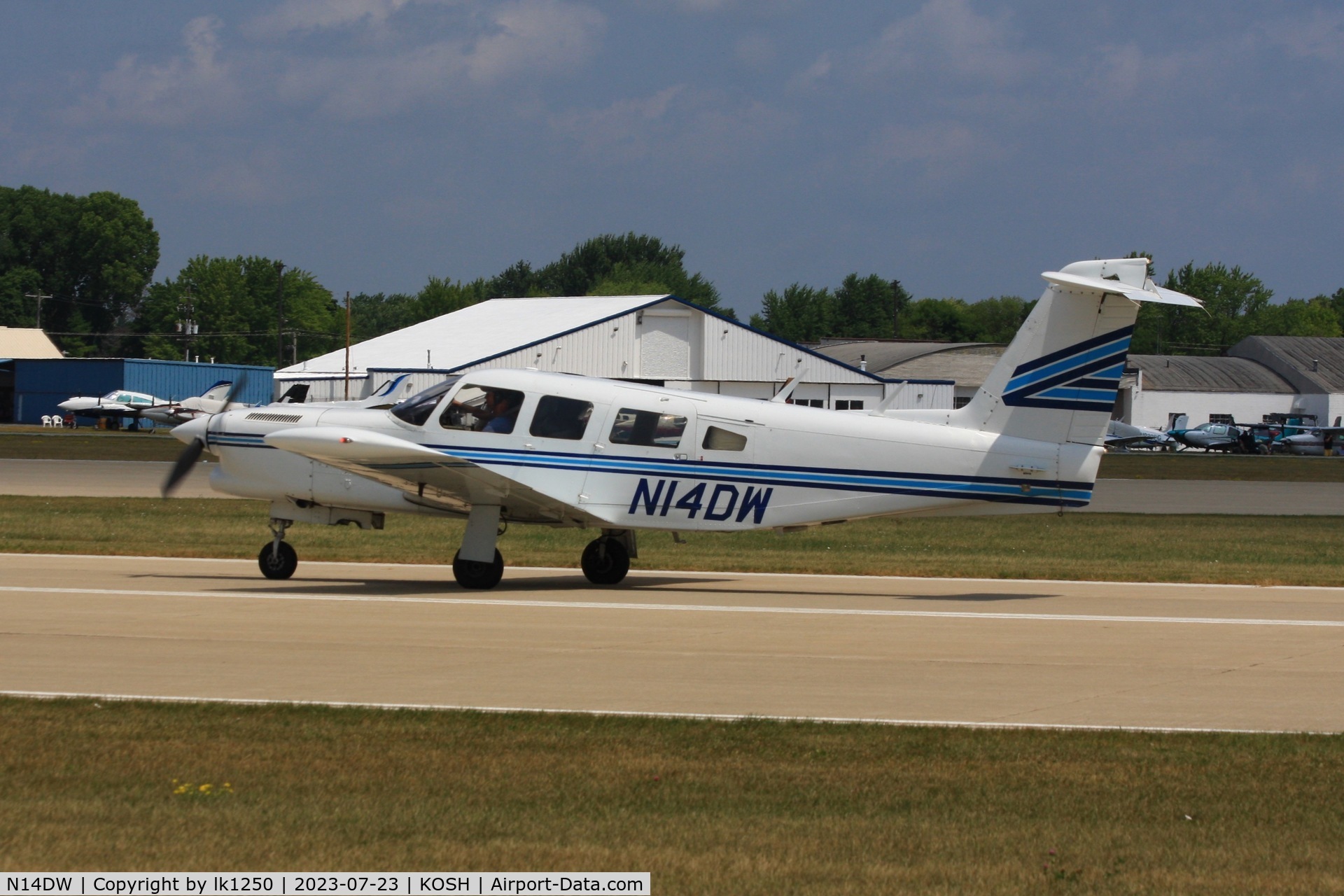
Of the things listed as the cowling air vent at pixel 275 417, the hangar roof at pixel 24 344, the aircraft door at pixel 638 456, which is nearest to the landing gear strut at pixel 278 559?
the cowling air vent at pixel 275 417

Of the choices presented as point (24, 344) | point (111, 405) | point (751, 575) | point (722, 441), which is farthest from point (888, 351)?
point (722, 441)

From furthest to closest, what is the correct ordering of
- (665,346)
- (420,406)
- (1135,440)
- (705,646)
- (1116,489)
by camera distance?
(1135,440) → (665,346) → (1116,489) → (420,406) → (705,646)

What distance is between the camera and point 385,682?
10883mm

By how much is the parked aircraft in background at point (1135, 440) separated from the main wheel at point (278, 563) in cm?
6199

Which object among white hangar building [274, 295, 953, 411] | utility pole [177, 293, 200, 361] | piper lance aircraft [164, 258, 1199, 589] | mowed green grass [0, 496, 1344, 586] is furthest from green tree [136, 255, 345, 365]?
piper lance aircraft [164, 258, 1199, 589]

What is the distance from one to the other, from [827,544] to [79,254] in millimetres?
152196

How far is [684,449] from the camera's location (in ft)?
54.6

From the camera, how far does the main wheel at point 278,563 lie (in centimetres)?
1797

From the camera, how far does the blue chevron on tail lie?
15.8 metres

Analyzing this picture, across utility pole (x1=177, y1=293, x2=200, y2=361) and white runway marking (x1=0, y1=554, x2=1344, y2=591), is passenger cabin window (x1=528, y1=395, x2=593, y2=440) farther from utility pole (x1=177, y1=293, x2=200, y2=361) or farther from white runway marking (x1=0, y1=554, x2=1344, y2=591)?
utility pole (x1=177, y1=293, x2=200, y2=361)

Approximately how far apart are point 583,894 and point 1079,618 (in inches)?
408

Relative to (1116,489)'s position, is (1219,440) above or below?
above

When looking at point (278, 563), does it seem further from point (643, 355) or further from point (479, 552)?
point (643, 355)

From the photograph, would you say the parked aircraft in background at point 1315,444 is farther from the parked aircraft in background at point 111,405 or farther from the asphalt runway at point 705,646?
the asphalt runway at point 705,646
